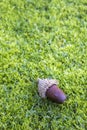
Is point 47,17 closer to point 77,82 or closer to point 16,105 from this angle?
point 77,82

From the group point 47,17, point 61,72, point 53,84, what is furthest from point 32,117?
point 47,17

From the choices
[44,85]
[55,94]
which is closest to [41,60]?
[44,85]

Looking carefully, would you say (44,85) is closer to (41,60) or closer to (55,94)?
(55,94)
